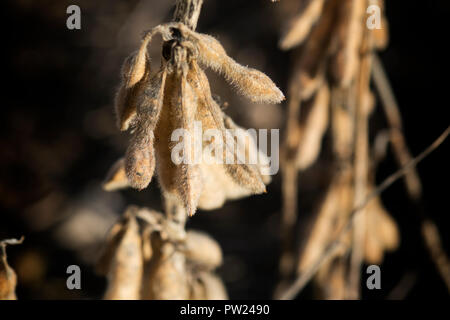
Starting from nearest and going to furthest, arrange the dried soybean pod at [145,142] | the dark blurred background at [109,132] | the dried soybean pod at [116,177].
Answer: the dried soybean pod at [145,142], the dried soybean pod at [116,177], the dark blurred background at [109,132]

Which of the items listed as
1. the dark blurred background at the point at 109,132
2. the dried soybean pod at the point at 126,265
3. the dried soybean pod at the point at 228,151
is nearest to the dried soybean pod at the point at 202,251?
the dried soybean pod at the point at 126,265

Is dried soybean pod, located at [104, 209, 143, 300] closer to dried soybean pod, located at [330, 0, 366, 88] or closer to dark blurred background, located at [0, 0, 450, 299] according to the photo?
dried soybean pod, located at [330, 0, 366, 88]

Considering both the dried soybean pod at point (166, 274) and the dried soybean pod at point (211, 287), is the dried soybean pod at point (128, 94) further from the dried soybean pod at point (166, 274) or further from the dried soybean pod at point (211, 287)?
the dried soybean pod at point (211, 287)

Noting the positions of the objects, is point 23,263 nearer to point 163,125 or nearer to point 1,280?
point 1,280

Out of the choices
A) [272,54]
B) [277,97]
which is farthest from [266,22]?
[277,97]

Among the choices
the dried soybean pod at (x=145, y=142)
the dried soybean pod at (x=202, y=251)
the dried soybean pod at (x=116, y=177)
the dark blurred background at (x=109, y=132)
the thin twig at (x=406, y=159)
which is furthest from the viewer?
the dark blurred background at (x=109, y=132)

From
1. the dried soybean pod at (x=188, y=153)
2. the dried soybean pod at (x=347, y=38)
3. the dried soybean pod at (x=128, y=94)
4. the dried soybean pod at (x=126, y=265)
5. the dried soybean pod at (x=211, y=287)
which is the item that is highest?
the dried soybean pod at (x=347, y=38)

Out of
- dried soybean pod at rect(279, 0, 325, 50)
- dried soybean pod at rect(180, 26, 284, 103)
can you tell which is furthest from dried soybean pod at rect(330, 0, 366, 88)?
dried soybean pod at rect(180, 26, 284, 103)

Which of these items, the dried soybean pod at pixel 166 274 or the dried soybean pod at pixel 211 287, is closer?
the dried soybean pod at pixel 166 274
